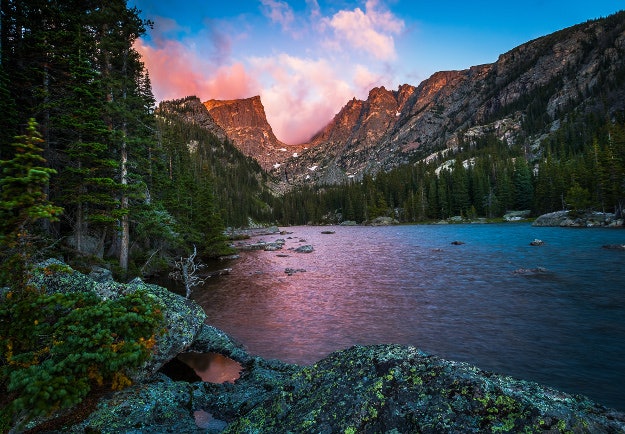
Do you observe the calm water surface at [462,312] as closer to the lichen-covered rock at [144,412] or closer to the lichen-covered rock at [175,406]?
the lichen-covered rock at [175,406]

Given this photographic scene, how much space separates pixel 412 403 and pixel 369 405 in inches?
21.9

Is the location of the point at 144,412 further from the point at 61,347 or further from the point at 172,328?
the point at 172,328

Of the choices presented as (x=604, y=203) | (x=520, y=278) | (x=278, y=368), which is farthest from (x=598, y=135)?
(x=278, y=368)

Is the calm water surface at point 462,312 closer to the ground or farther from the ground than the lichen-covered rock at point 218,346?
closer to the ground

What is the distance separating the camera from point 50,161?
19812 millimetres

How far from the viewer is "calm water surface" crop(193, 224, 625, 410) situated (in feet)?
39.0

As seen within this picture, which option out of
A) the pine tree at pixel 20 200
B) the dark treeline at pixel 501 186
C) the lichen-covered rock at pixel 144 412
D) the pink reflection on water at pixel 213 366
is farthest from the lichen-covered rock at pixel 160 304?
the dark treeline at pixel 501 186

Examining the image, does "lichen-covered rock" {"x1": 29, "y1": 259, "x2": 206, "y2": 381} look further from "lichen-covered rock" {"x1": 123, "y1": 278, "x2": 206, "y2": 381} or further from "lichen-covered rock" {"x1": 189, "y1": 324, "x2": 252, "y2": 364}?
"lichen-covered rock" {"x1": 189, "y1": 324, "x2": 252, "y2": 364}

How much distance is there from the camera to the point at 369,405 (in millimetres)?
3939

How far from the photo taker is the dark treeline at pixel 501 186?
67.1 m

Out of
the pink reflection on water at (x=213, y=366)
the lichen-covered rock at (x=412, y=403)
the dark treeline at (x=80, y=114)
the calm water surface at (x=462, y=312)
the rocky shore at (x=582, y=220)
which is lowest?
the calm water surface at (x=462, y=312)

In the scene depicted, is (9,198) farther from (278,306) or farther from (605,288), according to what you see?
(605,288)

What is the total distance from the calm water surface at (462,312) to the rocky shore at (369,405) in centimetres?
623

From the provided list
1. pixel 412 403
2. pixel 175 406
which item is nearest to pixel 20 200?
pixel 175 406
